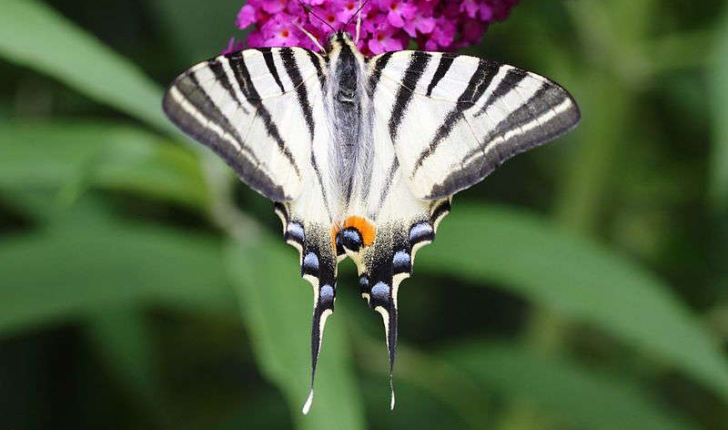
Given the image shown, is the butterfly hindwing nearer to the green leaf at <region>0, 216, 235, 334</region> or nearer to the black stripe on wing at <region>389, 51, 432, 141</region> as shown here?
the black stripe on wing at <region>389, 51, 432, 141</region>

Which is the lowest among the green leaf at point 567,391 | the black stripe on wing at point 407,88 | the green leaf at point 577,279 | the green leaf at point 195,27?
the green leaf at point 567,391

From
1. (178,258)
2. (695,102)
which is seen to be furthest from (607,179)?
(178,258)

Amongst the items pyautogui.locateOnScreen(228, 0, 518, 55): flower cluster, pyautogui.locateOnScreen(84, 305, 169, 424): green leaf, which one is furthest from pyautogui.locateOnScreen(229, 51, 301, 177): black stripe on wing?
pyautogui.locateOnScreen(84, 305, 169, 424): green leaf

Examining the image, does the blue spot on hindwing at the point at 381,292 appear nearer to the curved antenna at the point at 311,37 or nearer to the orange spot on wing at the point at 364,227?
the orange spot on wing at the point at 364,227

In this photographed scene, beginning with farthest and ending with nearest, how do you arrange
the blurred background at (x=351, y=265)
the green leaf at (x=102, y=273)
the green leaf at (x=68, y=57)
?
the green leaf at (x=102, y=273)
the blurred background at (x=351, y=265)
the green leaf at (x=68, y=57)

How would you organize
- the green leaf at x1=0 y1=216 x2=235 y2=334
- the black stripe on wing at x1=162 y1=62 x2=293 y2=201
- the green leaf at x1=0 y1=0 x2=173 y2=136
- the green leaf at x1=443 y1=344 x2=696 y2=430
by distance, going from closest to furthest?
the black stripe on wing at x1=162 y1=62 x2=293 y2=201 → the green leaf at x1=0 y1=0 x2=173 y2=136 → the green leaf at x1=0 y1=216 x2=235 y2=334 → the green leaf at x1=443 y1=344 x2=696 y2=430

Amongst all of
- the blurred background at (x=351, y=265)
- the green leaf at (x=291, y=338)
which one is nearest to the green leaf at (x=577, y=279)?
the blurred background at (x=351, y=265)

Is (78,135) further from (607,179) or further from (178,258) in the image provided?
(607,179)
